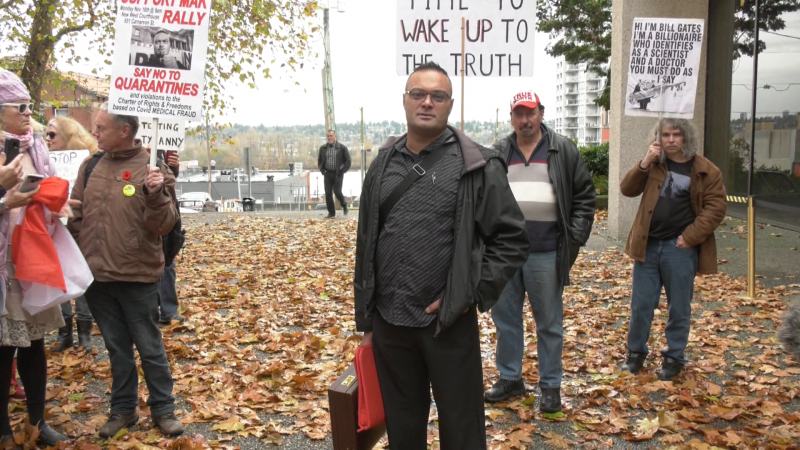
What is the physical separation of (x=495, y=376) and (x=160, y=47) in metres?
3.61

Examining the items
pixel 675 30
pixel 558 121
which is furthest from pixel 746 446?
pixel 558 121

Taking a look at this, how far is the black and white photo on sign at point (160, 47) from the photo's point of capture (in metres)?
4.88

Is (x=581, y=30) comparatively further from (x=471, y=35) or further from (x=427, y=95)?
(x=427, y=95)

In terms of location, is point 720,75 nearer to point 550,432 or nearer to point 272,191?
point 550,432

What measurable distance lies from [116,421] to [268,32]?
1104cm

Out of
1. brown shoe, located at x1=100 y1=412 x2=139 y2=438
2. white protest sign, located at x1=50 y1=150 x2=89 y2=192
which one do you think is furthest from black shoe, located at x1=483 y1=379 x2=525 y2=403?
white protest sign, located at x1=50 y1=150 x2=89 y2=192

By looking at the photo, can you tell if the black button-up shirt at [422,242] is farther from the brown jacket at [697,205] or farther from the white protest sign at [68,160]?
the white protest sign at [68,160]

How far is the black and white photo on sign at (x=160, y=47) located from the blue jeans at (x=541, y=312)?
9.40 ft

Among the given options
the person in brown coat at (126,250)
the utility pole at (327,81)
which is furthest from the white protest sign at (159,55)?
the utility pole at (327,81)

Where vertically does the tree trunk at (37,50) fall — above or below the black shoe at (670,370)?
above

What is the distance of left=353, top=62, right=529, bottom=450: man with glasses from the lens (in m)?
3.17

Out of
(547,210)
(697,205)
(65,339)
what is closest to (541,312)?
(547,210)

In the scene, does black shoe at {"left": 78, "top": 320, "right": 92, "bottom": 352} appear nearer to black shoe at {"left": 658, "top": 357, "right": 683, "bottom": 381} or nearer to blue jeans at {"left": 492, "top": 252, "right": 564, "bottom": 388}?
blue jeans at {"left": 492, "top": 252, "right": 564, "bottom": 388}

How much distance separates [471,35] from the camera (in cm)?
590
